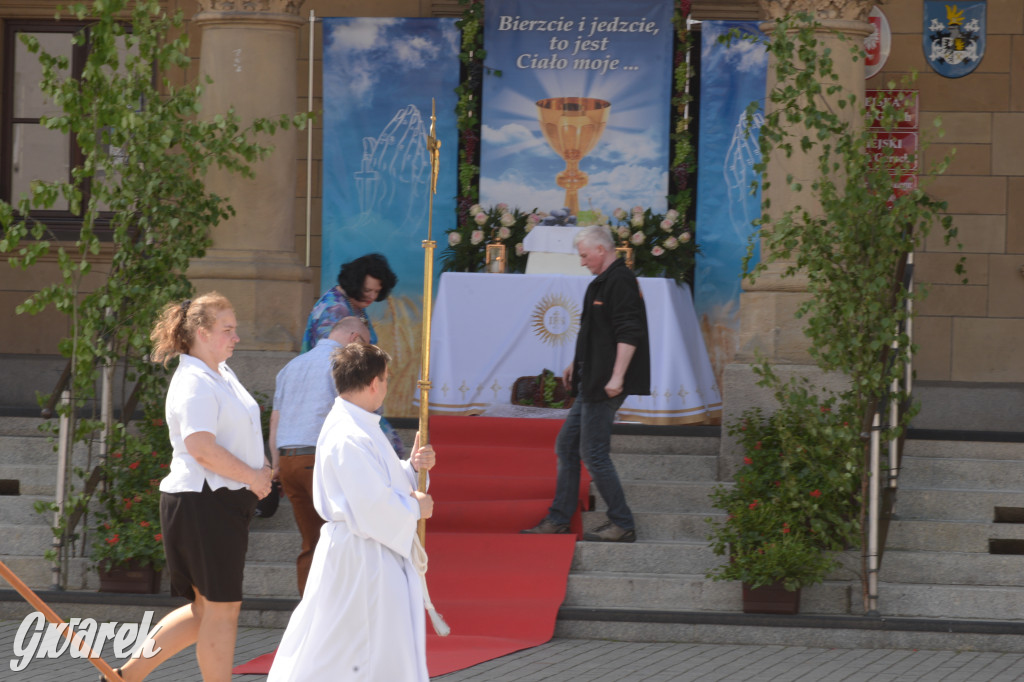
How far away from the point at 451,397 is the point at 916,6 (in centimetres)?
528

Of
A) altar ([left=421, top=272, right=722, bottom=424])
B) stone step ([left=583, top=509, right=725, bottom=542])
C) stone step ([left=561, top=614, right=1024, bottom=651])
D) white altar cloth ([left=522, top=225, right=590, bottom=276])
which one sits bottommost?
stone step ([left=561, top=614, right=1024, bottom=651])

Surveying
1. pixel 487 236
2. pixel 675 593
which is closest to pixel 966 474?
pixel 675 593

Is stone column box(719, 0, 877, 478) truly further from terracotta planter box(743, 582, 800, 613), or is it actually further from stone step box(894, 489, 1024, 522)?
terracotta planter box(743, 582, 800, 613)

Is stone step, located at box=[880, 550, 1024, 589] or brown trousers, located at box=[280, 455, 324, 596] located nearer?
brown trousers, located at box=[280, 455, 324, 596]

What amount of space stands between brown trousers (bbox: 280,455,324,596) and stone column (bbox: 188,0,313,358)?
2.64 meters

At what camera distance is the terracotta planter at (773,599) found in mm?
6887

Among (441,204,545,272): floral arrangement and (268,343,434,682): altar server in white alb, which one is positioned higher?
(441,204,545,272): floral arrangement

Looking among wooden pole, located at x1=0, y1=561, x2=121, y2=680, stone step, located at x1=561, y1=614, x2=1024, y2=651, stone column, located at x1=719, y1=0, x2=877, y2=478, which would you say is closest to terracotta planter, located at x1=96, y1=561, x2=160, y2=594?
wooden pole, located at x1=0, y1=561, x2=121, y2=680

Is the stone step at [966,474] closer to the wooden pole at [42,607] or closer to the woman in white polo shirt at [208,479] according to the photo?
the woman in white polo shirt at [208,479]

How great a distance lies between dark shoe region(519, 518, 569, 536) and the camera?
757 cm

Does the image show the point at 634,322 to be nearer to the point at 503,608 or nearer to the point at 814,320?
the point at 814,320

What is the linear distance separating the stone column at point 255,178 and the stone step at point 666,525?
103 inches

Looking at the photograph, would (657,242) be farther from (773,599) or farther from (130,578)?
(130,578)

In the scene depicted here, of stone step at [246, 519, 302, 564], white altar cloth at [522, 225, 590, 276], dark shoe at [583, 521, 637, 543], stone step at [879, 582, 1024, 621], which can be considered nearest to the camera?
stone step at [879, 582, 1024, 621]
